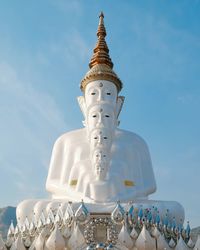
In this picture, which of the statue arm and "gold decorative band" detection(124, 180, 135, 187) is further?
the statue arm

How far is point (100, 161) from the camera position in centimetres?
1200

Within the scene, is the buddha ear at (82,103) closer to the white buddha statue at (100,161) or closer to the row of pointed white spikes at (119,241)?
the white buddha statue at (100,161)

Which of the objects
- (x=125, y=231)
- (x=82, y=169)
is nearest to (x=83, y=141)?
(x=82, y=169)

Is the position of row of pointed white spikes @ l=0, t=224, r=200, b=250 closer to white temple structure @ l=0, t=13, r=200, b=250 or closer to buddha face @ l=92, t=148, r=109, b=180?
white temple structure @ l=0, t=13, r=200, b=250

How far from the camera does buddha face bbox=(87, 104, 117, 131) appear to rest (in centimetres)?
1241

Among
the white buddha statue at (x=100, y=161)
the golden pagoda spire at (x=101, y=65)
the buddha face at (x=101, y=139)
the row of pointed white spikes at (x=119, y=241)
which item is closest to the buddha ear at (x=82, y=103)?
the white buddha statue at (x=100, y=161)

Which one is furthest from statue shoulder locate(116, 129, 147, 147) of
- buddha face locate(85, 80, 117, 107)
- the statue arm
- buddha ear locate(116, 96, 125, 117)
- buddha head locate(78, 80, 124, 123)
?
the statue arm

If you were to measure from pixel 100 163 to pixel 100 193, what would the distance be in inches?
35.5

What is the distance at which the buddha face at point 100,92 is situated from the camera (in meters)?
12.8

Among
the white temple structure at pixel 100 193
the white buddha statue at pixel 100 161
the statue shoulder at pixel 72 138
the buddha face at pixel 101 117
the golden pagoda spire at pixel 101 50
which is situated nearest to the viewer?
the white temple structure at pixel 100 193

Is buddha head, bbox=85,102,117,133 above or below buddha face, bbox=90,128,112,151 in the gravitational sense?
above

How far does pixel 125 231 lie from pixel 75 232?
4.01ft

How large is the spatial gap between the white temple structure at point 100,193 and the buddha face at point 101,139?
30mm

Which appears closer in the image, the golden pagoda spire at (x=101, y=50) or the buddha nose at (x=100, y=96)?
the buddha nose at (x=100, y=96)
